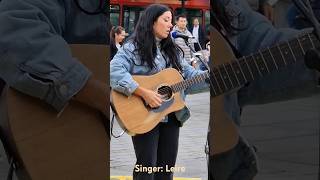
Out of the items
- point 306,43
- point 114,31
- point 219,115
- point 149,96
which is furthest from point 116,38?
point 306,43

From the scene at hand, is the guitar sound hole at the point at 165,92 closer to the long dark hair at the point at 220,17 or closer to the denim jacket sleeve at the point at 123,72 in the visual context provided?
the denim jacket sleeve at the point at 123,72

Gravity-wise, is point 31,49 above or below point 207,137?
above

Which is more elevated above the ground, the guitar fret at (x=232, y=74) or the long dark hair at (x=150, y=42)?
the long dark hair at (x=150, y=42)

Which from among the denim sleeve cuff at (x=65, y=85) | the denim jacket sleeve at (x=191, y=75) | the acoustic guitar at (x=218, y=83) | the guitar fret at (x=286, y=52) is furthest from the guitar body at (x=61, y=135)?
the guitar fret at (x=286, y=52)

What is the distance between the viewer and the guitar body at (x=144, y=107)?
224cm

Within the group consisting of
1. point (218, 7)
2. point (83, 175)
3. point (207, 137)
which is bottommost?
point (83, 175)

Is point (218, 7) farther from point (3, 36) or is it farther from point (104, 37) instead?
point (3, 36)

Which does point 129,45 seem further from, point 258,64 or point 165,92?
point 258,64

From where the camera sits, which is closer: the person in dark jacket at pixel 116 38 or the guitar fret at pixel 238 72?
the person in dark jacket at pixel 116 38

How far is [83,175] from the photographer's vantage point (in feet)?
7.59

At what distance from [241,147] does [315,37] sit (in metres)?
0.67

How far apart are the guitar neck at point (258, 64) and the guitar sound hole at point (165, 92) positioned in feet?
0.55

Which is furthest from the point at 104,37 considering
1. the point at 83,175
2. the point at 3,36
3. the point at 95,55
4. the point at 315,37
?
the point at 315,37

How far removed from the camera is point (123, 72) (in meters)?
2.24
